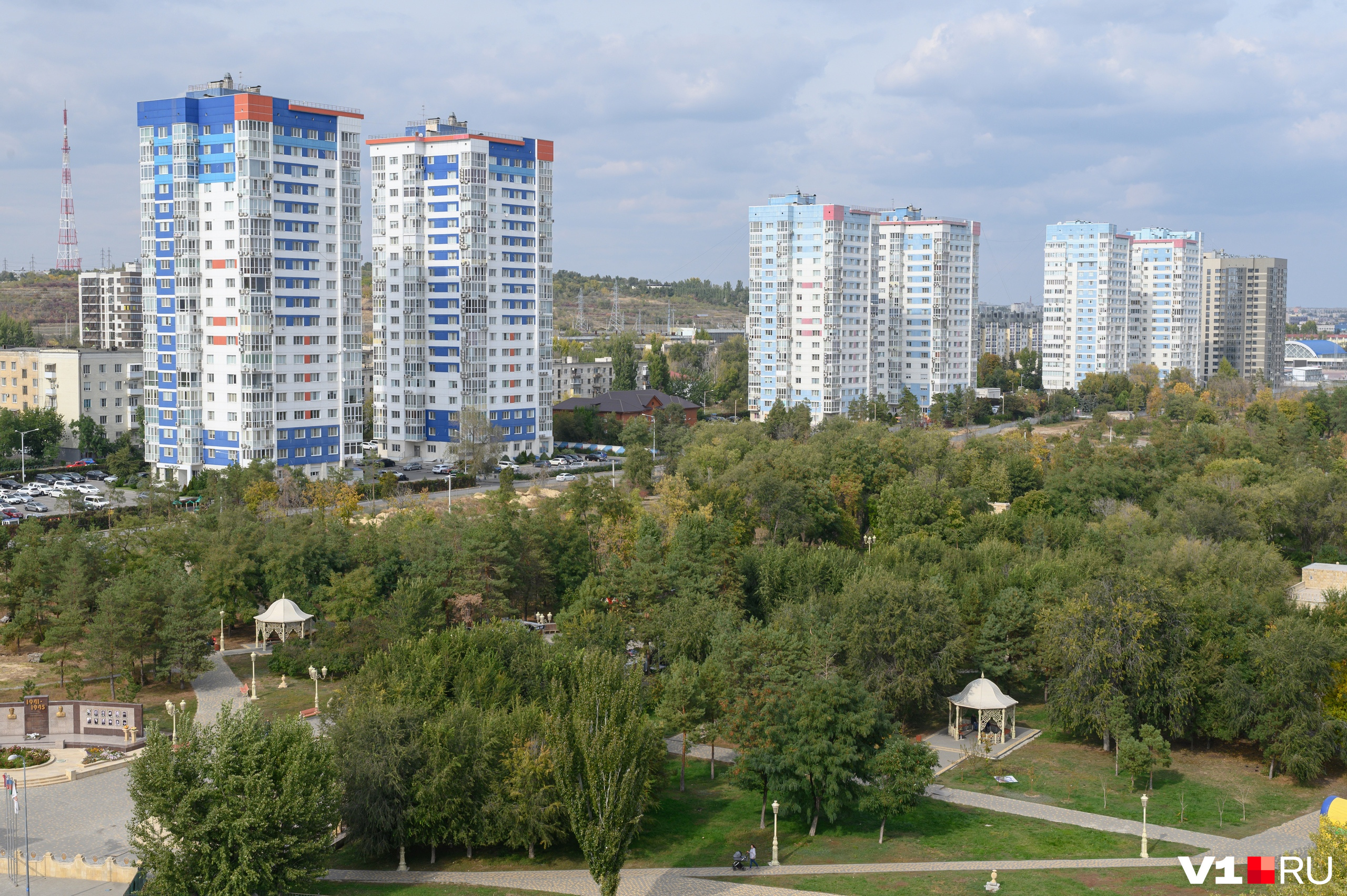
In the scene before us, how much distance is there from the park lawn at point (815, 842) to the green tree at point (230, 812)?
373cm

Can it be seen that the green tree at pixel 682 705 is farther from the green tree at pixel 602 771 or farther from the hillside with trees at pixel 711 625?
the green tree at pixel 602 771

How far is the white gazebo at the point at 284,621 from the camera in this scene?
38.7 meters

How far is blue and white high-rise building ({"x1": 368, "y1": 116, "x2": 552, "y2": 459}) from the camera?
74625 millimetres

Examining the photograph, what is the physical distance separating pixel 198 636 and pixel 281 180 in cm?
Answer: 3253

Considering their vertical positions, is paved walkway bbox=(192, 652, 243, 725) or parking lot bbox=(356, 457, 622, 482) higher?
parking lot bbox=(356, 457, 622, 482)

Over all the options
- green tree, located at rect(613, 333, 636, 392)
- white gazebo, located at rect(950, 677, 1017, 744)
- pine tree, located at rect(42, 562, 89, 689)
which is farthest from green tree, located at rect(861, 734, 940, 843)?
green tree, located at rect(613, 333, 636, 392)

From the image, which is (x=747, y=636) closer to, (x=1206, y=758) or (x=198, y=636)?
(x=1206, y=758)

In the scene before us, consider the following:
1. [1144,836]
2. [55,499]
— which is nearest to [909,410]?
[55,499]

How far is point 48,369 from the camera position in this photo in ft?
247

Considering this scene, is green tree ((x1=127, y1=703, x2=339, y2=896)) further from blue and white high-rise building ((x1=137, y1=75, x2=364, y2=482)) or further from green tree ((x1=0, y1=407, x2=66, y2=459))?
green tree ((x1=0, y1=407, x2=66, y2=459))

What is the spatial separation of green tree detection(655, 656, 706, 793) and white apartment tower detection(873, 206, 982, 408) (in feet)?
249

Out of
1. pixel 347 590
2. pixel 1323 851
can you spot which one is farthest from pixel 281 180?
pixel 1323 851

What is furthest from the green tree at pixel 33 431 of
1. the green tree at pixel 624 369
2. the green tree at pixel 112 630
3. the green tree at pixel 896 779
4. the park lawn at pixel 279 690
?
the green tree at pixel 896 779

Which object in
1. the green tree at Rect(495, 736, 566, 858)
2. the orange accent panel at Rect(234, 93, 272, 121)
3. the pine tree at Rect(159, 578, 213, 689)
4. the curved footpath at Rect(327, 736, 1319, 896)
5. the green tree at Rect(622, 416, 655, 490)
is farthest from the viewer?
the green tree at Rect(622, 416, 655, 490)
